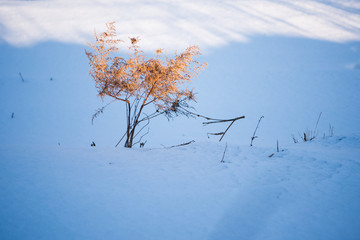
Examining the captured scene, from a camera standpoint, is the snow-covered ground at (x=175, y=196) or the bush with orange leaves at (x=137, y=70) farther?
the bush with orange leaves at (x=137, y=70)

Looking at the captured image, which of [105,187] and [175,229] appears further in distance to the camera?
[105,187]

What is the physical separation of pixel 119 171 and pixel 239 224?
1.42 m

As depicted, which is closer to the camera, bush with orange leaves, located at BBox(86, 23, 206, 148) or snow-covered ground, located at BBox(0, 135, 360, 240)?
snow-covered ground, located at BBox(0, 135, 360, 240)

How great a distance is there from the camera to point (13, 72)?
45.4 ft

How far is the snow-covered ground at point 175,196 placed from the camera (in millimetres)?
1616

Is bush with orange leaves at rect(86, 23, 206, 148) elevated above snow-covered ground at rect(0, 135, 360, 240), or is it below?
above

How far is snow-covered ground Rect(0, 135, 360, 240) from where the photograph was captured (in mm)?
1616

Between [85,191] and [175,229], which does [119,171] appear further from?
[175,229]

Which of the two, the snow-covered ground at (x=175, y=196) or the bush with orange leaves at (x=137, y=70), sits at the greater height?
the bush with orange leaves at (x=137, y=70)

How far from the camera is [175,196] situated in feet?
6.71

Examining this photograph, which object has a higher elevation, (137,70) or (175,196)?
(137,70)

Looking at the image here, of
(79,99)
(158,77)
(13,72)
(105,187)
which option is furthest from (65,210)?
(13,72)

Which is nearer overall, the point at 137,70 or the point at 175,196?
the point at 175,196

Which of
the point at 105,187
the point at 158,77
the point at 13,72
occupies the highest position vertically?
the point at 13,72
